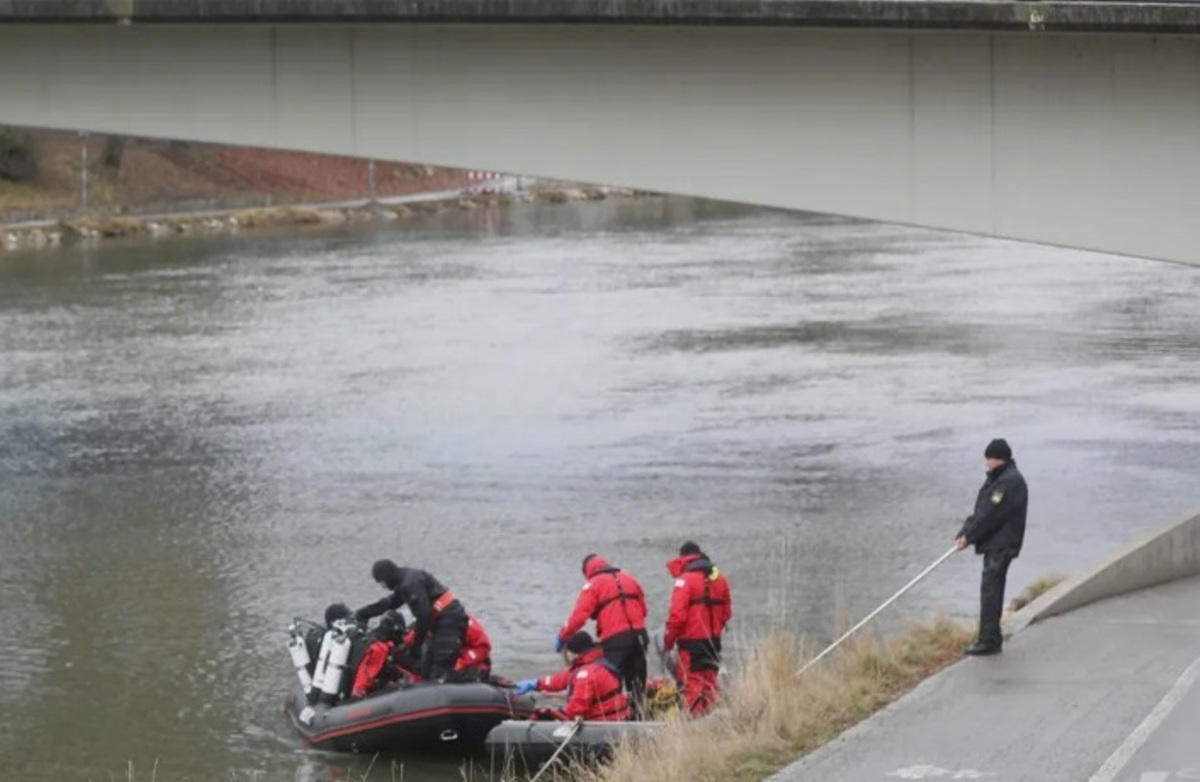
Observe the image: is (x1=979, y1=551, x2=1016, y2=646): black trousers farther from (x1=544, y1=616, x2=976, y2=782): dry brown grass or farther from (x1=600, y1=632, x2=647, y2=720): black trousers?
(x1=600, y1=632, x2=647, y2=720): black trousers

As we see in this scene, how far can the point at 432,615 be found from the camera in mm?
17656

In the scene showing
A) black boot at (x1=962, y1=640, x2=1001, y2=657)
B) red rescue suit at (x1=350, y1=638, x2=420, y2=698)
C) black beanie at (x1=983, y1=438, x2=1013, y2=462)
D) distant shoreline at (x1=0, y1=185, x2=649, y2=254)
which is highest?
distant shoreline at (x1=0, y1=185, x2=649, y2=254)

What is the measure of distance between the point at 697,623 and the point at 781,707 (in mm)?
3233

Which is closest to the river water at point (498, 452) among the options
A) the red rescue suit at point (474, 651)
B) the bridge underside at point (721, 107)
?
the red rescue suit at point (474, 651)

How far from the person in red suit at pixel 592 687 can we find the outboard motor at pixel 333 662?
2.13 meters

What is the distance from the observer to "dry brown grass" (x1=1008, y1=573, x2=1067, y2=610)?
720 inches

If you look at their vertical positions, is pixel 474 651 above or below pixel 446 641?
below

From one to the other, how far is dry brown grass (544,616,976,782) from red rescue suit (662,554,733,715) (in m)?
0.61

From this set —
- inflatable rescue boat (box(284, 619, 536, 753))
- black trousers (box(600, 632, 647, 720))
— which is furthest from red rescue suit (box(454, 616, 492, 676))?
black trousers (box(600, 632, 647, 720))

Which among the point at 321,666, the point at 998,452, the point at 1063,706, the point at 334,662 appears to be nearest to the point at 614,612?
the point at 334,662

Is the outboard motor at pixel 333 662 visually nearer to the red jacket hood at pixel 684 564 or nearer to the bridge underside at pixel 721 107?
the red jacket hood at pixel 684 564

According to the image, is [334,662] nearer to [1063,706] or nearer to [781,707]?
[781,707]

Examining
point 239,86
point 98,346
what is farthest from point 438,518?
point 98,346

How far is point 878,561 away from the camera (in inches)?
927
